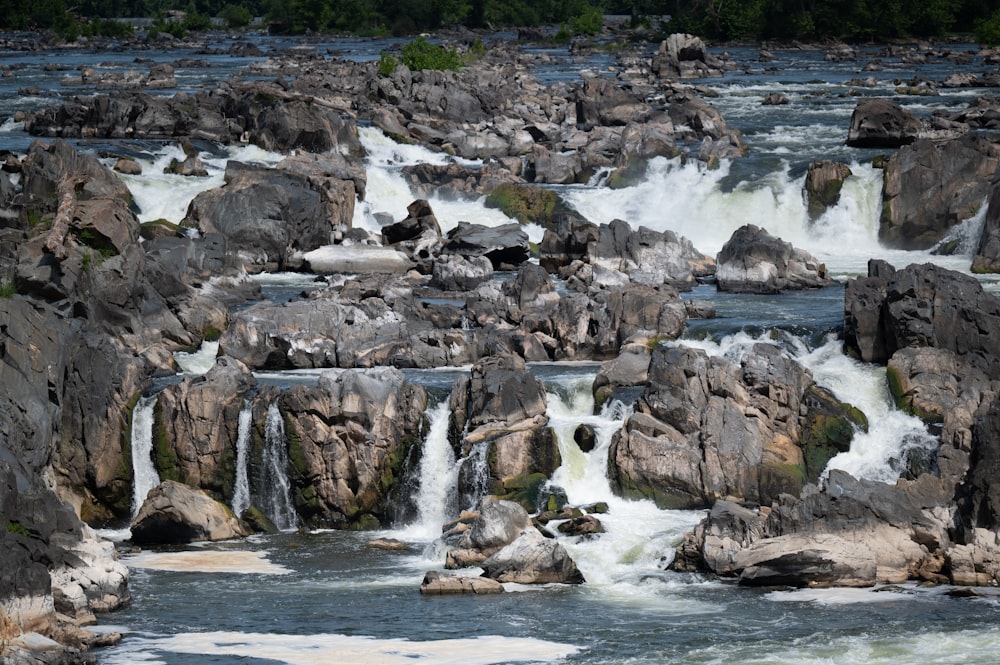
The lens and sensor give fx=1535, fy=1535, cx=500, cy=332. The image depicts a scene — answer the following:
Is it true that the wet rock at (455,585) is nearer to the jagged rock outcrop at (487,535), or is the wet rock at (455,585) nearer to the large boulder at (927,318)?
the jagged rock outcrop at (487,535)

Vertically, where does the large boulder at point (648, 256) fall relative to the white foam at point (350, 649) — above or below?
above

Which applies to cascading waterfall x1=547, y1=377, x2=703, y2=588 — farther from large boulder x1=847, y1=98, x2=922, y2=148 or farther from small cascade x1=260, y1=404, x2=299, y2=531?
large boulder x1=847, y1=98, x2=922, y2=148

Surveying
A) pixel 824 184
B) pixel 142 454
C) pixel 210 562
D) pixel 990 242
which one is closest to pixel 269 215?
pixel 142 454

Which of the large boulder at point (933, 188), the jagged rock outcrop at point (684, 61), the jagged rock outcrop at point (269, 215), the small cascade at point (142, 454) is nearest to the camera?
the small cascade at point (142, 454)

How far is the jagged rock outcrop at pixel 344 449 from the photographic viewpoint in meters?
29.0

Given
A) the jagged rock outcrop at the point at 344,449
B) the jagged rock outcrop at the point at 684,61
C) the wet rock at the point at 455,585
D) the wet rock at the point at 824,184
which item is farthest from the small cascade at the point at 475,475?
the jagged rock outcrop at the point at 684,61

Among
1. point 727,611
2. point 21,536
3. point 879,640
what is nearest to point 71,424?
point 21,536

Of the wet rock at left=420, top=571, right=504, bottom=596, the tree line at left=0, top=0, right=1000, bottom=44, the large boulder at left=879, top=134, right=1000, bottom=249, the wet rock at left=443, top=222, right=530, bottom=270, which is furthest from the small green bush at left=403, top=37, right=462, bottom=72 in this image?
the wet rock at left=420, top=571, right=504, bottom=596

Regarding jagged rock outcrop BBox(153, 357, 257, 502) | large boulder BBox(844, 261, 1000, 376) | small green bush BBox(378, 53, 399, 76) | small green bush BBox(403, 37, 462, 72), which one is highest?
small green bush BBox(403, 37, 462, 72)

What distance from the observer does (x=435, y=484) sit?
29297 millimetres

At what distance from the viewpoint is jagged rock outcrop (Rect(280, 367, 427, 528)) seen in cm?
2903

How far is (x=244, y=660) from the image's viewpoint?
20.4 m

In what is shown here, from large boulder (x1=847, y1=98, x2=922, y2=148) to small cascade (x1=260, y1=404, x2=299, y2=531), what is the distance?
104 ft

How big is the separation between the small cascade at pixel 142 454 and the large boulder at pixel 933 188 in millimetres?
25908
